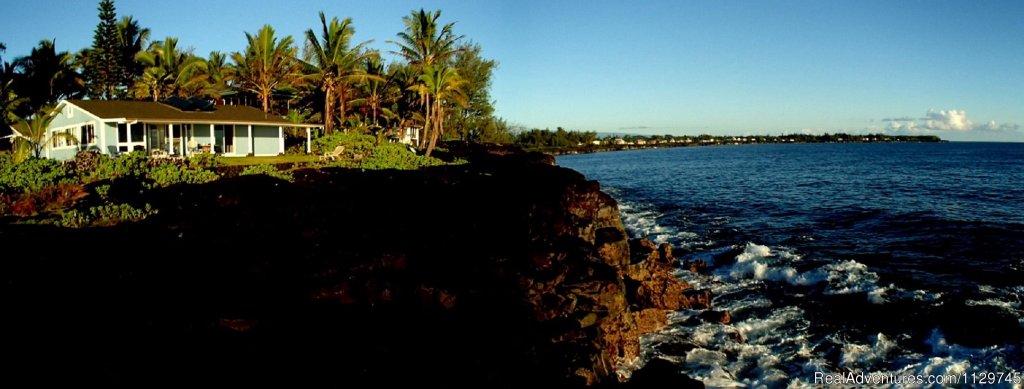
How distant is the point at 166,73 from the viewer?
44219 millimetres

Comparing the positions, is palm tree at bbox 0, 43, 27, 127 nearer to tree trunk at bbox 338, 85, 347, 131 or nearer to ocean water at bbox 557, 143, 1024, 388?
tree trunk at bbox 338, 85, 347, 131

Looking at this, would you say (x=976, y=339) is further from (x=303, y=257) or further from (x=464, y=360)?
(x=303, y=257)

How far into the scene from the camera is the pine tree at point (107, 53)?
157ft

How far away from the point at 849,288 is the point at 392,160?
69.2ft

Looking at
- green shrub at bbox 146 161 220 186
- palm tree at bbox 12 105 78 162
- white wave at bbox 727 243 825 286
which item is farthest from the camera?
palm tree at bbox 12 105 78 162

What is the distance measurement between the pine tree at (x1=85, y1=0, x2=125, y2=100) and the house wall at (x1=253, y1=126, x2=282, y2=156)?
80.0 feet

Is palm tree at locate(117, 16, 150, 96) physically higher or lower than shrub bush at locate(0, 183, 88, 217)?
higher

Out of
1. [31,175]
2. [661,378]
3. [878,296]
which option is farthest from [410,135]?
[661,378]

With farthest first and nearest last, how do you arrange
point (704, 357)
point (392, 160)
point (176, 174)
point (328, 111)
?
1. point (328, 111)
2. point (392, 160)
3. point (176, 174)
4. point (704, 357)

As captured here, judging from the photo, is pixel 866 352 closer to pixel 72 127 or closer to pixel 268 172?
pixel 268 172

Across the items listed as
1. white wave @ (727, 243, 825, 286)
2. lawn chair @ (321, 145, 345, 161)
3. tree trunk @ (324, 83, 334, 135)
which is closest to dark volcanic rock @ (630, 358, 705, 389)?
white wave @ (727, 243, 825, 286)

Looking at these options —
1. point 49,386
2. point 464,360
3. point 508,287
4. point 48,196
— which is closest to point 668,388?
point 464,360

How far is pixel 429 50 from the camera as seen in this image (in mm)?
40750

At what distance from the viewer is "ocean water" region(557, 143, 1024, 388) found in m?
9.70
